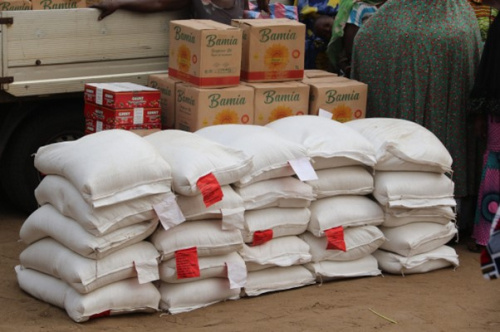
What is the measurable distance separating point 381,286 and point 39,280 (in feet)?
6.71

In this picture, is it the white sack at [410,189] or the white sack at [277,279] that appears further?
the white sack at [410,189]

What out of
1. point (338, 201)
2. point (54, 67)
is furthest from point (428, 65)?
point (54, 67)

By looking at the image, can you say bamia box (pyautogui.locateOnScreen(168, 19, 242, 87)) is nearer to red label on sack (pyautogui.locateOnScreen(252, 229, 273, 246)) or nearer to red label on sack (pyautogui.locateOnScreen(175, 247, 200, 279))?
red label on sack (pyautogui.locateOnScreen(252, 229, 273, 246))

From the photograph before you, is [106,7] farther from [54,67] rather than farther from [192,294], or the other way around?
[192,294]

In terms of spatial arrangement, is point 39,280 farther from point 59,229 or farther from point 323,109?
point 323,109

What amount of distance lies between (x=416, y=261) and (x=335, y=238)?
0.65 m

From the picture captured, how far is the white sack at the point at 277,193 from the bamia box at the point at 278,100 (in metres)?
0.72

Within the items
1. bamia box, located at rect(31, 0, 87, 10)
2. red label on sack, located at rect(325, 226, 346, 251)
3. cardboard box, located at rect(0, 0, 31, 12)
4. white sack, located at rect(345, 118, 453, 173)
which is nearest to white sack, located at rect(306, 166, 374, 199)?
white sack, located at rect(345, 118, 453, 173)

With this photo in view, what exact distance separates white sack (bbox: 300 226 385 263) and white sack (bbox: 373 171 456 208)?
209 millimetres

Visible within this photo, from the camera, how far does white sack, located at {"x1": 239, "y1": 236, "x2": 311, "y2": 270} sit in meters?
5.41

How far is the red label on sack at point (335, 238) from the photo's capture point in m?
5.62

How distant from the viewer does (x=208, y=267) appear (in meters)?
5.21

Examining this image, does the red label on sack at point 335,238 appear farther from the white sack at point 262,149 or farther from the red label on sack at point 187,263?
the red label on sack at point 187,263

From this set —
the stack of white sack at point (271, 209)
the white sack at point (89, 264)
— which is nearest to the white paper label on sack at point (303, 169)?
the stack of white sack at point (271, 209)
